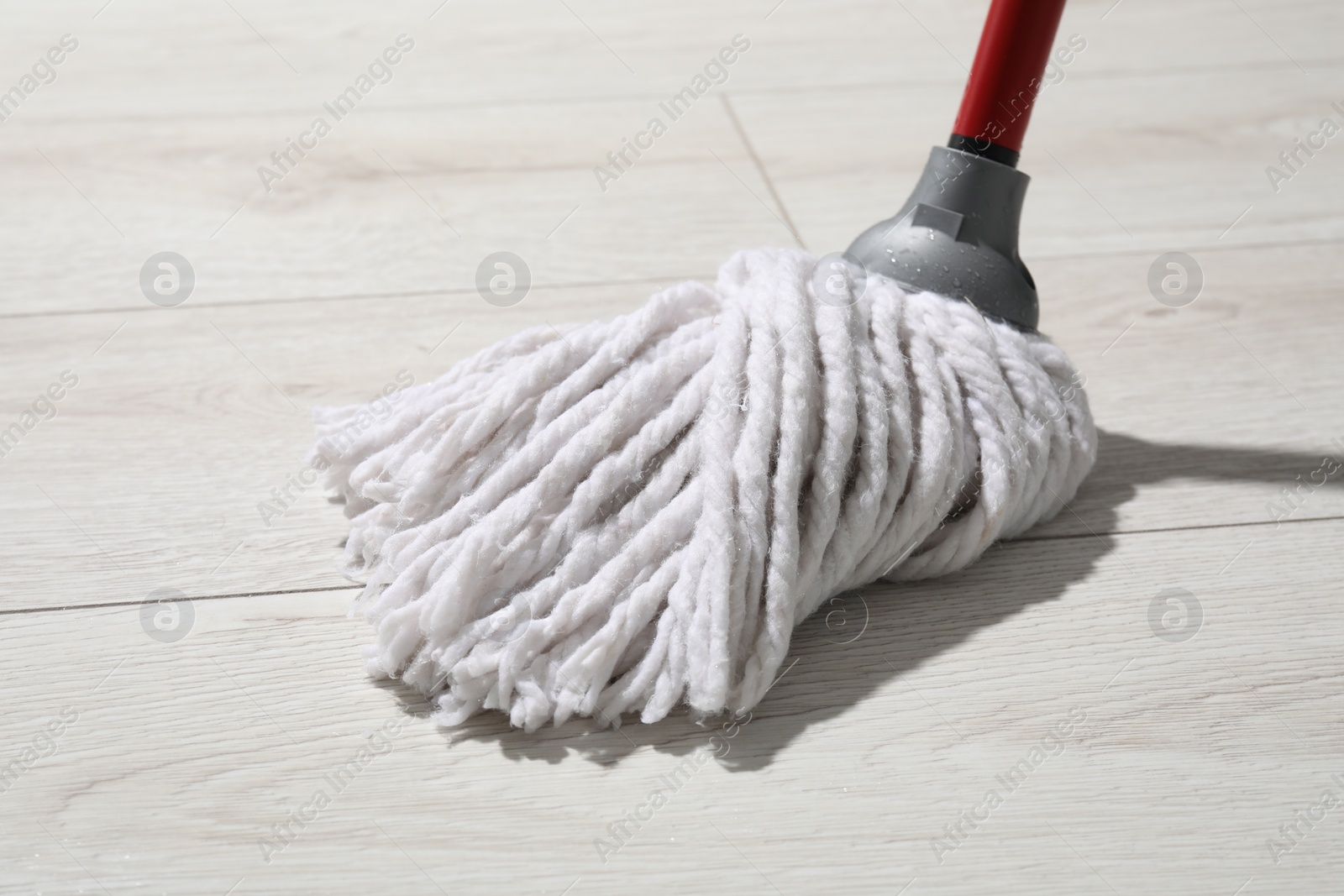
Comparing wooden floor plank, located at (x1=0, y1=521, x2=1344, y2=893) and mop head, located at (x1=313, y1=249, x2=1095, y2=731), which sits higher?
Answer: mop head, located at (x1=313, y1=249, x2=1095, y2=731)

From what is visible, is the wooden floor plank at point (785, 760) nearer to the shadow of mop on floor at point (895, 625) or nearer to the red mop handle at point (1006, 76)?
the shadow of mop on floor at point (895, 625)

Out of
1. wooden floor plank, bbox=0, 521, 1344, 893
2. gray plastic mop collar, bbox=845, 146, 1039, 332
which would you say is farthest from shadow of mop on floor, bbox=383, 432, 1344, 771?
gray plastic mop collar, bbox=845, 146, 1039, 332

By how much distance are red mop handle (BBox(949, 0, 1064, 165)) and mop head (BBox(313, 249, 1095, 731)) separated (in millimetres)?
117

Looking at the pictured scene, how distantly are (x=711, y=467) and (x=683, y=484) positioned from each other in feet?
0.08

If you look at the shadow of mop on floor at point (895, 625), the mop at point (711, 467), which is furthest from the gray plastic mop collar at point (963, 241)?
the shadow of mop on floor at point (895, 625)

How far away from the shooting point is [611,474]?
23.6 inches

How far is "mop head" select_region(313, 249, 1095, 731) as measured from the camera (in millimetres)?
567

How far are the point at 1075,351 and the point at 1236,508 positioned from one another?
0.20m

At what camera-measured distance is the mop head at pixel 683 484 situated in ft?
1.86

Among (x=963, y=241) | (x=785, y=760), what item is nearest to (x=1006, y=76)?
(x=963, y=241)

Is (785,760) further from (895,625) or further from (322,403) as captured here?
(322,403)

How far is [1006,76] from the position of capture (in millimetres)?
716

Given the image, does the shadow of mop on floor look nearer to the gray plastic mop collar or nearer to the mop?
the mop

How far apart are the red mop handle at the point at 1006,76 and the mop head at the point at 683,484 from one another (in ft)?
0.38
